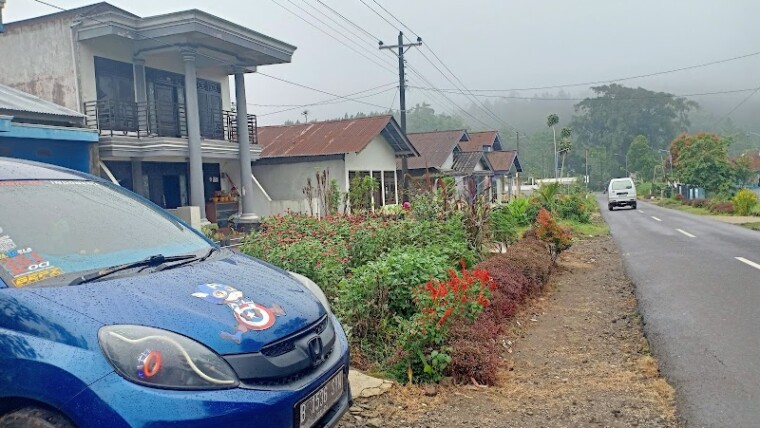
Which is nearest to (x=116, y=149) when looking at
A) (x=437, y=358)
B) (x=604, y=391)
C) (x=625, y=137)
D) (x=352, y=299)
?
(x=352, y=299)

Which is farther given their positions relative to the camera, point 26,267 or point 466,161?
point 466,161

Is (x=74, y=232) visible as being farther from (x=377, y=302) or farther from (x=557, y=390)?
(x=557, y=390)

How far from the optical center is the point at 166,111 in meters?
17.1

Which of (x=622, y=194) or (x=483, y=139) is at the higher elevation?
(x=483, y=139)

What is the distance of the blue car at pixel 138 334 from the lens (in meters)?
2.35

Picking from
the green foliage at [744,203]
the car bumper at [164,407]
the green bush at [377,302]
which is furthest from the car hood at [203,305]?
the green foliage at [744,203]

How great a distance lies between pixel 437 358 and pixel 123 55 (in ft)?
48.1

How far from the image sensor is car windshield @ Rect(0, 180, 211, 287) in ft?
9.23

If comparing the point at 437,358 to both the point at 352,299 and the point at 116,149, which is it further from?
the point at 116,149

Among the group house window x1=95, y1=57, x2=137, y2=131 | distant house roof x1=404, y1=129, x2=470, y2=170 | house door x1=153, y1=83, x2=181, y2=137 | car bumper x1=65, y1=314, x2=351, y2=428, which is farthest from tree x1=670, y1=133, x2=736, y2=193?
car bumper x1=65, y1=314, x2=351, y2=428

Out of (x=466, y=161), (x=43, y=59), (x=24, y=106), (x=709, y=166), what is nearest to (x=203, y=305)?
(x=24, y=106)

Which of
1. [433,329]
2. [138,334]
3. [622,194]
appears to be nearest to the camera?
[138,334]

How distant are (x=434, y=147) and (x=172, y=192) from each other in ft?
53.9

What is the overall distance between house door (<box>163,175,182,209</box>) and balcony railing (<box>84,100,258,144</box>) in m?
1.56
